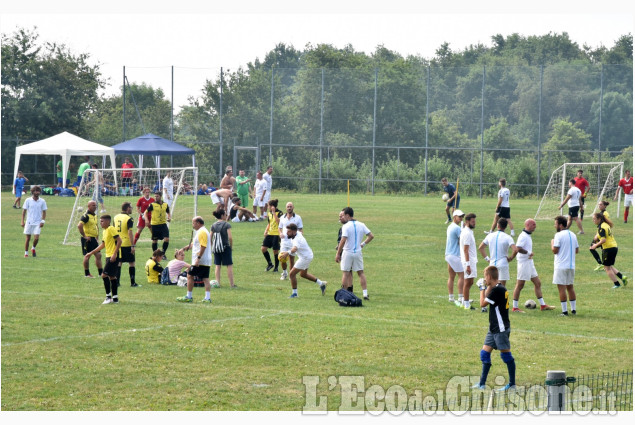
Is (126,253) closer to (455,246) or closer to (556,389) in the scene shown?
(455,246)

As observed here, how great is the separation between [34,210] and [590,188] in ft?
101

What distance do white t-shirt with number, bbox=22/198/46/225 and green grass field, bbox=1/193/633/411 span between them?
170 cm

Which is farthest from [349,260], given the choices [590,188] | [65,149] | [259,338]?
[65,149]

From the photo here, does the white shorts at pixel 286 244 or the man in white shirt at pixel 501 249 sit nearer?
the man in white shirt at pixel 501 249

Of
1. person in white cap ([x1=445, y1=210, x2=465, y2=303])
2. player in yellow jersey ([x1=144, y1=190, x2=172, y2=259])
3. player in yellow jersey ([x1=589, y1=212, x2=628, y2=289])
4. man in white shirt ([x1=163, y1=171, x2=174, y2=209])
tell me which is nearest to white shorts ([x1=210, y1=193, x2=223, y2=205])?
man in white shirt ([x1=163, y1=171, x2=174, y2=209])

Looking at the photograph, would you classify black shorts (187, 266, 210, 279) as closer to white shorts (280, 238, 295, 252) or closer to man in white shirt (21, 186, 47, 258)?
white shorts (280, 238, 295, 252)

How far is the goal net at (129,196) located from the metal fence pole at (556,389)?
21.1 m

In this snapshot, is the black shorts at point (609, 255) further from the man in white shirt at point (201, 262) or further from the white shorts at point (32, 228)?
the white shorts at point (32, 228)

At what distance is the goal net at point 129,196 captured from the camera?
3013cm

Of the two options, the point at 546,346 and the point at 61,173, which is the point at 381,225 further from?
the point at 61,173

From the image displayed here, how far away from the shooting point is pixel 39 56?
64.3 metres

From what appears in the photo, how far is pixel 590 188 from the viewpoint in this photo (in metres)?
46.6

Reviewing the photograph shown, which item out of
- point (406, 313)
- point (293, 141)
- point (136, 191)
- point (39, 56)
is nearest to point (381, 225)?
point (136, 191)

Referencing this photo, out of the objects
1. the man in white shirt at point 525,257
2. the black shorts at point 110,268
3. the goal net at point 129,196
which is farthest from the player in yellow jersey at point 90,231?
the man in white shirt at point 525,257
